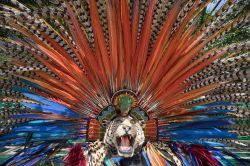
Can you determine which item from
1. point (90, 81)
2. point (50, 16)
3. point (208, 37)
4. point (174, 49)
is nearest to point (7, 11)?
point (50, 16)

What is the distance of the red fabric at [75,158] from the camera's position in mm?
2780

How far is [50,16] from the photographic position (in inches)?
112

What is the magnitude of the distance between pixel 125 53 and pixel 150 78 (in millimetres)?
278

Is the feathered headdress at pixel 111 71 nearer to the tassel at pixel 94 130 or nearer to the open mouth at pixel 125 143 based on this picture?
the tassel at pixel 94 130

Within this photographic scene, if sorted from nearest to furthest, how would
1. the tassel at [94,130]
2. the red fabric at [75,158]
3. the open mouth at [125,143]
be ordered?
the red fabric at [75,158], the open mouth at [125,143], the tassel at [94,130]

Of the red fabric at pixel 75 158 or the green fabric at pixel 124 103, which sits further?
the green fabric at pixel 124 103

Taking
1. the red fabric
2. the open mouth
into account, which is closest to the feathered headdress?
the red fabric

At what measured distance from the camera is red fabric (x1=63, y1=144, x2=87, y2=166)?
2780 mm

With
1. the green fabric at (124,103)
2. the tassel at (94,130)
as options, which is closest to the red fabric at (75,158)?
the tassel at (94,130)

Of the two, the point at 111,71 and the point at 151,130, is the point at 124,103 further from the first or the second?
the point at 151,130

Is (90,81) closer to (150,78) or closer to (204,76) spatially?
(150,78)

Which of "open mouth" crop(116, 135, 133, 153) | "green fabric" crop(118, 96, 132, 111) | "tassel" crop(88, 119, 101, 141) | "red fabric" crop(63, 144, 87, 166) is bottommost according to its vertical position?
"red fabric" crop(63, 144, 87, 166)

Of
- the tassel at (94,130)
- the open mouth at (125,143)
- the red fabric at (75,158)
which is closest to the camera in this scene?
the red fabric at (75,158)

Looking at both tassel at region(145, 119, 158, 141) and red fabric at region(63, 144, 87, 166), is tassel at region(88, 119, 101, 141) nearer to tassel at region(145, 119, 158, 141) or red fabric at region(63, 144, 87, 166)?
red fabric at region(63, 144, 87, 166)
